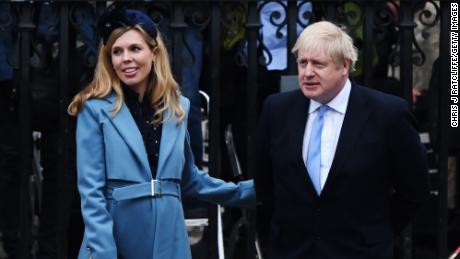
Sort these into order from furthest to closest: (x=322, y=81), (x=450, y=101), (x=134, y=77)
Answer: (x=450, y=101) → (x=134, y=77) → (x=322, y=81)

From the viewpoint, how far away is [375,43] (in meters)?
6.59

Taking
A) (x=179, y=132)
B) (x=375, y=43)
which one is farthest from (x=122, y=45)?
(x=375, y=43)

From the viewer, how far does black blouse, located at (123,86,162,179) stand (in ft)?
16.4

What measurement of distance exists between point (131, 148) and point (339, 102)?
958mm

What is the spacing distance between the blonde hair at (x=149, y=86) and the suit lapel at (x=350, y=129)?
0.80 m

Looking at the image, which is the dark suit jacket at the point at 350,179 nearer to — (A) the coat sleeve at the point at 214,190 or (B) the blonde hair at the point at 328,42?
(B) the blonde hair at the point at 328,42

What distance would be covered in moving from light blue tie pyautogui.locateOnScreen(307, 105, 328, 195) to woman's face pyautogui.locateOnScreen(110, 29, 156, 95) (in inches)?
34.3

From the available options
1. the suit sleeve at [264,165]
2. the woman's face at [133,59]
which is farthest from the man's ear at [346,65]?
the woman's face at [133,59]

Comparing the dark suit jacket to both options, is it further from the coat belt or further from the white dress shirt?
the coat belt

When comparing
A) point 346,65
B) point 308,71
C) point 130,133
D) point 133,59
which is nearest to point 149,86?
point 133,59

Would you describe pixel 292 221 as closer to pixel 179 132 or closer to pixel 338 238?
pixel 338 238

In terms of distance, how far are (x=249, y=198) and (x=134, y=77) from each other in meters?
0.85

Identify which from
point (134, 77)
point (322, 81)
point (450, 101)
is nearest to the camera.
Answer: point (322, 81)

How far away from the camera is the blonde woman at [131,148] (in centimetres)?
486
